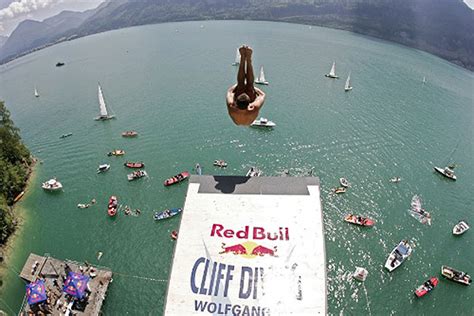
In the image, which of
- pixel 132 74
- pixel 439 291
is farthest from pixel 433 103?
pixel 132 74

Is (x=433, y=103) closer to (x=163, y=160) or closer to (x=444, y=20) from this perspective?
(x=163, y=160)

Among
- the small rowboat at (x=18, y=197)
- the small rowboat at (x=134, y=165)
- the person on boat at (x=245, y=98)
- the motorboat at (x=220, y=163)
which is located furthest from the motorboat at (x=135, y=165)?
the person on boat at (x=245, y=98)

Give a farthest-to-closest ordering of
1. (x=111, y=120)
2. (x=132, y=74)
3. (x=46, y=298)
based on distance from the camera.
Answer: (x=132, y=74)
(x=111, y=120)
(x=46, y=298)

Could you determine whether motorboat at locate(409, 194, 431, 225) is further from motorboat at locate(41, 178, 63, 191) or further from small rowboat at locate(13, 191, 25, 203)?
small rowboat at locate(13, 191, 25, 203)

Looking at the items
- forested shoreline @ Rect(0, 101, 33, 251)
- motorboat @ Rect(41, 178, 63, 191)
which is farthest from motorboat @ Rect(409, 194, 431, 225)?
forested shoreline @ Rect(0, 101, 33, 251)

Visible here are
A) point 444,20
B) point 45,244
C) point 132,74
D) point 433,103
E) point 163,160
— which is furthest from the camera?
point 444,20

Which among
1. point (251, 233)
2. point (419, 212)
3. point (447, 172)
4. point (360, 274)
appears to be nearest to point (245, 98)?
point (251, 233)

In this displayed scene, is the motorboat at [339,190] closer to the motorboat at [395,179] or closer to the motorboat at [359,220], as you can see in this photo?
the motorboat at [359,220]
